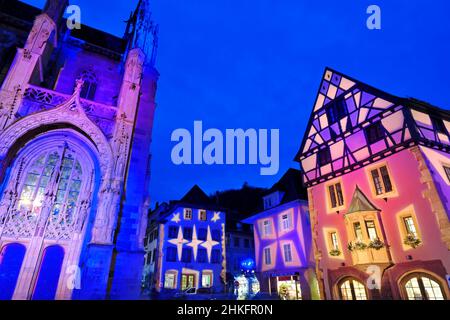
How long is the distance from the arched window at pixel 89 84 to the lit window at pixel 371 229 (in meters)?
16.4

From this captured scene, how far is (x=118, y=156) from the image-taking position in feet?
35.8

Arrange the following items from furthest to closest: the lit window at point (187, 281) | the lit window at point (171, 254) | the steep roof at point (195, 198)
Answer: the steep roof at point (195, 198) < the lit window at point (171, 254) < the lit window at point (187, 281)

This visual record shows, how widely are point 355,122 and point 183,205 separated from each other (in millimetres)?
19738

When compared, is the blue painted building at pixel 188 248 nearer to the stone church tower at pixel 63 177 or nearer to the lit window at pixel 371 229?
the lit window at pixel 371 229

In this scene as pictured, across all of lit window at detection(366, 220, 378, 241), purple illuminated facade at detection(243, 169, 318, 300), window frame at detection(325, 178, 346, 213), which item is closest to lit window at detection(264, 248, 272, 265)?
purple illuminated facade at detection(243, 169, 318, 300)

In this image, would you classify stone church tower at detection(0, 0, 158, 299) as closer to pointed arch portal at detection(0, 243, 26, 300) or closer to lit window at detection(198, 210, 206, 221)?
pointed arch portal at detection(0, 243, 26, 300)

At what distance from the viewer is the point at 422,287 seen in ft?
38.6

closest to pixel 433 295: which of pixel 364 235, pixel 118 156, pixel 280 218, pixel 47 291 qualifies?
pixel 364 235

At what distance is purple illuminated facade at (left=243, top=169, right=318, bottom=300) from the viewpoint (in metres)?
19.4

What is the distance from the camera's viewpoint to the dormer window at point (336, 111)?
17406mm

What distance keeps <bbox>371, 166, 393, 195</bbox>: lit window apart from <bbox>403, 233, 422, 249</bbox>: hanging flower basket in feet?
8.21

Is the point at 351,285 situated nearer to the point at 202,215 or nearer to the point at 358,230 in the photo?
the point at 358,230

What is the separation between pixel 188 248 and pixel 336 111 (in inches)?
785

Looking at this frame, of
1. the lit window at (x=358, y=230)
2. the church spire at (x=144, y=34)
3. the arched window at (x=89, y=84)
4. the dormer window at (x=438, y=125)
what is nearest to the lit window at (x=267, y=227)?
the lit window at (x=358, y=230)
